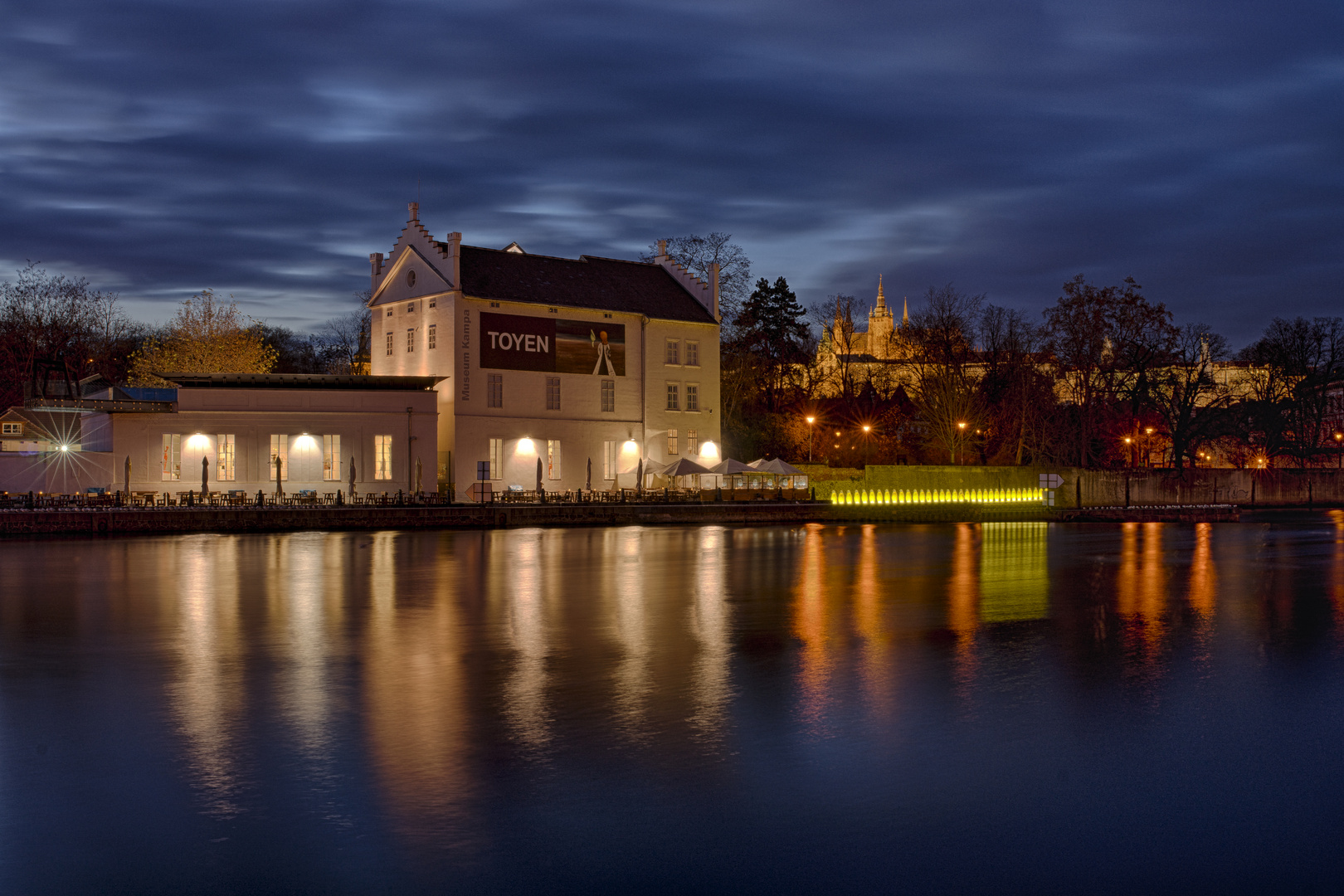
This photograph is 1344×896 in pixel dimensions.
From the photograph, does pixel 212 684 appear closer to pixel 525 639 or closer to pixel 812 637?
pixel 525 639

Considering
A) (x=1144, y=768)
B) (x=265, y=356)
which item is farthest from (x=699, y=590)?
(x=265, y=356)

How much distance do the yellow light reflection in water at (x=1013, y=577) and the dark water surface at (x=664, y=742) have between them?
254mm

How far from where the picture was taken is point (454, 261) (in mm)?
57031

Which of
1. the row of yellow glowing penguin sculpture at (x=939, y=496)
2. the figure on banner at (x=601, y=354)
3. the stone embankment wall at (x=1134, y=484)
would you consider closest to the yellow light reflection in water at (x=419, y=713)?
the figure on banner at (x=601, y=354)

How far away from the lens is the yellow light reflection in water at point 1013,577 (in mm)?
23219

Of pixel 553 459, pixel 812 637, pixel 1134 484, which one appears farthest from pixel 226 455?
pixel 1134 484

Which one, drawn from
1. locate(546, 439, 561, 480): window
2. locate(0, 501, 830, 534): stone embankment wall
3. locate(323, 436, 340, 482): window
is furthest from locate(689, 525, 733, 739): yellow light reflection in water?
locate(546, 439, 561, 480): window

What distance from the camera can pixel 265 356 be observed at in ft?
257

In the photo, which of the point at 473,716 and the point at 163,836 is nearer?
the point at 163,836

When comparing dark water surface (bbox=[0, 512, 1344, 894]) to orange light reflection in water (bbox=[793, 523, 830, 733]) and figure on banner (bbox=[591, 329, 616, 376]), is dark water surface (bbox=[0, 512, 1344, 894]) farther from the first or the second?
figure on banner (bbox=[591, 329, 616, 376])

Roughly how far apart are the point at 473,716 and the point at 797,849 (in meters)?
5.18

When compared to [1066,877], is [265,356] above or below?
above

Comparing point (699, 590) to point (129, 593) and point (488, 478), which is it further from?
point (488, 478)

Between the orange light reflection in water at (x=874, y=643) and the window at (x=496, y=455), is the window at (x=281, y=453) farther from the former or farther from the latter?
the orange light reflection in water at (x=874, y=643)
